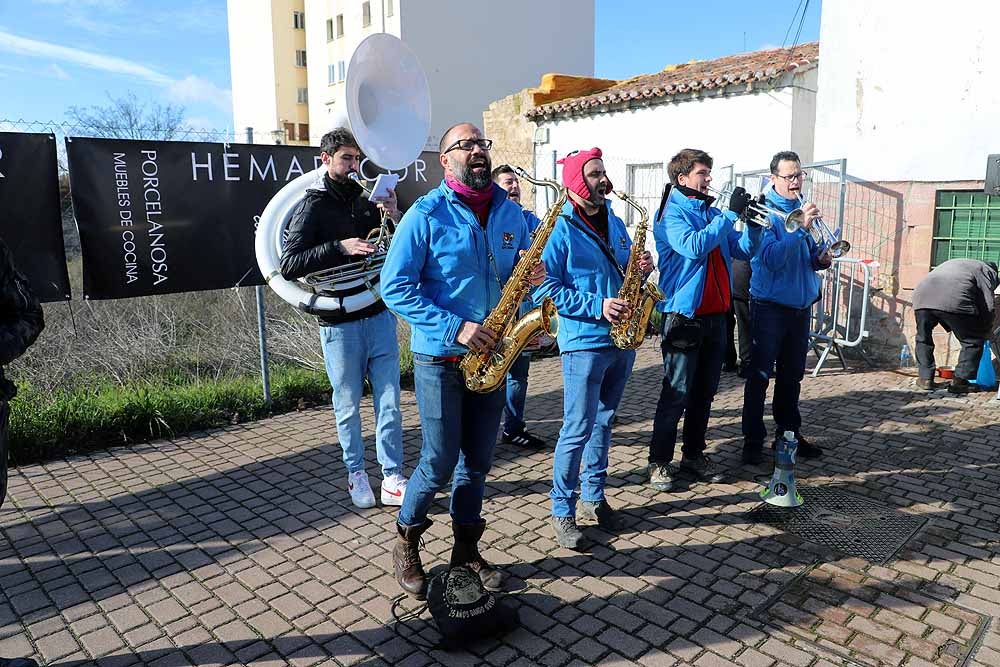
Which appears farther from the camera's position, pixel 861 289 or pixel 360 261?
pixel 861 289

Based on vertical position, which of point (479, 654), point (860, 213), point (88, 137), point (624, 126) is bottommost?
point (479, 654)

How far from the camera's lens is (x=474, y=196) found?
320 cm

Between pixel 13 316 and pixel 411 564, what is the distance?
1.95m

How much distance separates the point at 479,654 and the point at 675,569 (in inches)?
46.5

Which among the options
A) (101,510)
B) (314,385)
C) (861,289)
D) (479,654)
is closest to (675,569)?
(479,654)

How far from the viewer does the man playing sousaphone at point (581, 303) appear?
149 inches

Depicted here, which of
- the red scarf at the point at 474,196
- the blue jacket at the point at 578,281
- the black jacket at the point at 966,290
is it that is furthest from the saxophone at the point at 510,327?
the black jacket at the point at 966,290

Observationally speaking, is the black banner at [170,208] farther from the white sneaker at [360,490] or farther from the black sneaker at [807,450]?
the black sneaker at [807,450]

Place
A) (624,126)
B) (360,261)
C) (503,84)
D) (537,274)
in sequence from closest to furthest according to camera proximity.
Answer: (537,274) → (360,261) → (624,126) → (503,84)

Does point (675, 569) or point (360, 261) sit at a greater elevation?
point (360, 261)

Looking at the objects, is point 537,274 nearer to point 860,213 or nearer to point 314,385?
point 314,385

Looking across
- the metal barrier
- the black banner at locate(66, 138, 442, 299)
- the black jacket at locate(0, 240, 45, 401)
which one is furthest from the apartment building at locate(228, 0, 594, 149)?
the black jacket at locate(0, 240, 45, 401)

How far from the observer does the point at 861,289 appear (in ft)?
27.9

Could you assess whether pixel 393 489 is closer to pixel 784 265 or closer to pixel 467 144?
pixel 467 144
